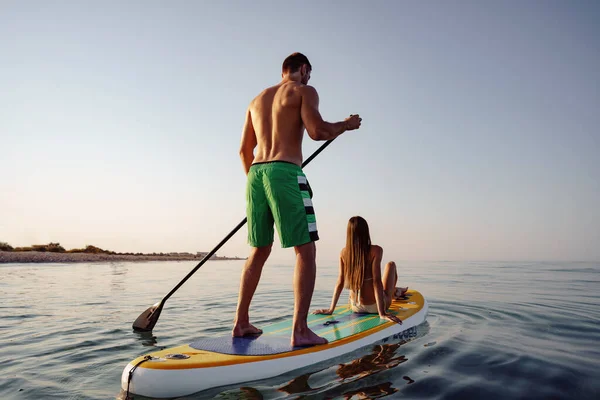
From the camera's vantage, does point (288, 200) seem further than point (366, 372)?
Yes

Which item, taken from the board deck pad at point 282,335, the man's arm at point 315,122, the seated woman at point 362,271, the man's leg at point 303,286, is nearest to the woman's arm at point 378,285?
the seated woman at point 362,271

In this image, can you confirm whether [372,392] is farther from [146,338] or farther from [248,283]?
[146,338]

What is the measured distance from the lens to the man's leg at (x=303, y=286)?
143 inches

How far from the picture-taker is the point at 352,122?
3.86 m

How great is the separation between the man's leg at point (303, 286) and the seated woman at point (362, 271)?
1571mm

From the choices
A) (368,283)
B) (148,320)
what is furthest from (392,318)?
(148,320)

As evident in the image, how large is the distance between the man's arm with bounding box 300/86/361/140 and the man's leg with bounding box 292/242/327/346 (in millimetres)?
1004

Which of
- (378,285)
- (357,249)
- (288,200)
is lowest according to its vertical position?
(378,285)

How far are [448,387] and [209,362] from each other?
183 centimetres

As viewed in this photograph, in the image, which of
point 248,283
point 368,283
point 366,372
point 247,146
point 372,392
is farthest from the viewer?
point 368,283

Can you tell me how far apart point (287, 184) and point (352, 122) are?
2.85ft

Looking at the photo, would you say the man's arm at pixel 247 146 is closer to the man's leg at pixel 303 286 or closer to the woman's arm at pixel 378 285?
the man's leg at pixel 303 286

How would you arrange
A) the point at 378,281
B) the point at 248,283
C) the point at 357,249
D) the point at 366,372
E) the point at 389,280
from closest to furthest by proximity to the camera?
the point at 366,372 → the point at 248,283 → the point at 378,281 → the point at 357,249 → the point at 389,280

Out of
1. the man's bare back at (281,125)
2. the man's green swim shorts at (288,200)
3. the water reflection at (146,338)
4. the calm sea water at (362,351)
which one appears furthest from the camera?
the water reflection at (146,338)
